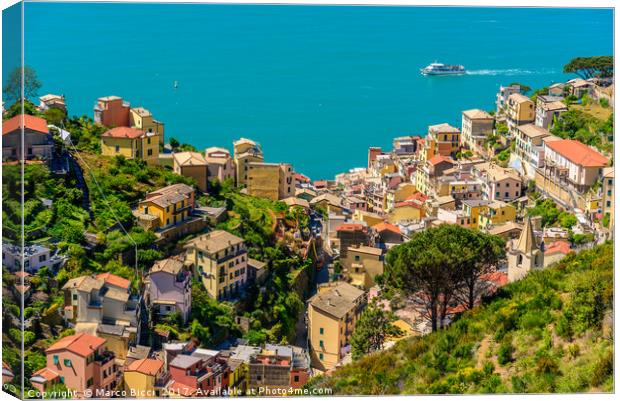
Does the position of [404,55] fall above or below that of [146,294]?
above

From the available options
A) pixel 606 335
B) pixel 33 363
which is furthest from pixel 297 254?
pixel 606 335

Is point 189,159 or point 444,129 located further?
point 444,129

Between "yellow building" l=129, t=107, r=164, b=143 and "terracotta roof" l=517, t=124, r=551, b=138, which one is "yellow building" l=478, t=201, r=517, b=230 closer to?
"terracotta roof" l=517, t=124, r=551, b=138

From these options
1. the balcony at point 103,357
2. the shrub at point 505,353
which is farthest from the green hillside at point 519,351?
the balcony at point 103,357

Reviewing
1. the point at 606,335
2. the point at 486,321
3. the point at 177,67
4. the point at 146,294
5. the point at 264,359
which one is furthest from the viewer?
the point at 177,67

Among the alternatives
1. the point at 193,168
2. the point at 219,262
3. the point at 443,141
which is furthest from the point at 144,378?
Result: the point at 443,141

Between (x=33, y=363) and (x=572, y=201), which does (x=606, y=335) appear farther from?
(x=572, y=201)

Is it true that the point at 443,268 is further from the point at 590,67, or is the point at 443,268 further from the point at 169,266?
the point at 590,67
